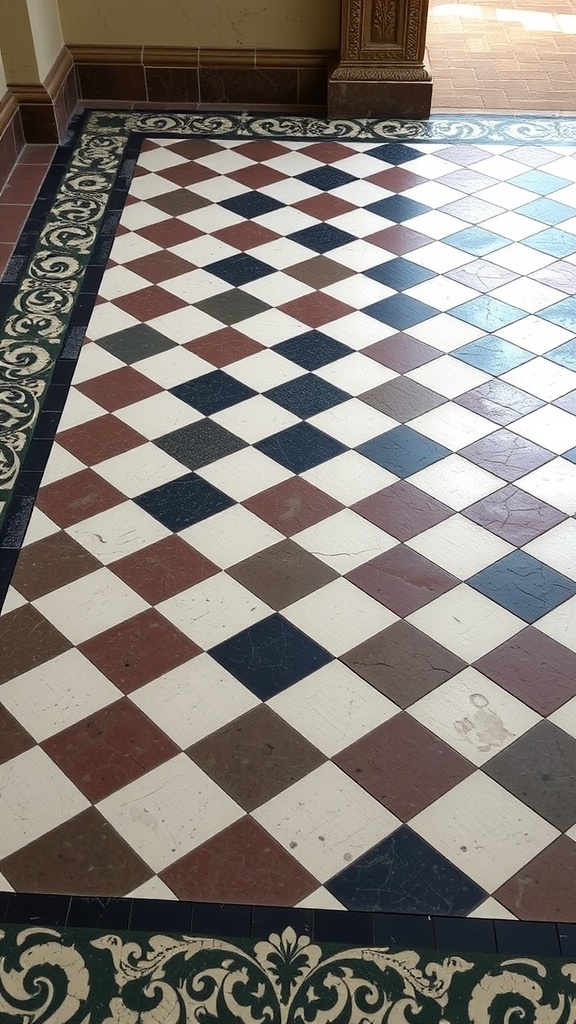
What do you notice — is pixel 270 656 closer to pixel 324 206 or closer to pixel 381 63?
pixel 324 206

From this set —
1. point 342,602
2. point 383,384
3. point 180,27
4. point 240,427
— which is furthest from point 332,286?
point 180,27

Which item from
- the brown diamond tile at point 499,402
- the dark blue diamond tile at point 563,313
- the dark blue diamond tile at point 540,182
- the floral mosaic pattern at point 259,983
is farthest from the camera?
the dark blue diamond tile at point 540,182

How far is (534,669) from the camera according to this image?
2924mm

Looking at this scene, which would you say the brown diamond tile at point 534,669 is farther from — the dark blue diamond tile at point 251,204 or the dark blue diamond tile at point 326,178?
the dark blue diamond tile at point 326,178

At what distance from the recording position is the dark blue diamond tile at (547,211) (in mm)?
5082

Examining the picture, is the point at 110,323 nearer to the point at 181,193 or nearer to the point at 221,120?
the point at 181,193

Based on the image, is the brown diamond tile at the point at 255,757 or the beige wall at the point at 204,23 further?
Answer: the beige wall at the point at 204,23

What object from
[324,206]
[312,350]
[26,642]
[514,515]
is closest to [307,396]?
[312,350]

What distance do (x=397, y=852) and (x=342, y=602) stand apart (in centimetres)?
80

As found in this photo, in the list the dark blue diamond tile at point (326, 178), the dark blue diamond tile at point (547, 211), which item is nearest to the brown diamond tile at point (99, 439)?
the dark blue diamond tile at point (326, 178)

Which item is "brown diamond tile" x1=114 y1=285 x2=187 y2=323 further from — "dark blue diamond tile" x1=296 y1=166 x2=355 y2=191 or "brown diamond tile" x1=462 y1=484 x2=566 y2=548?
"brown diamond tile" x1=462 y1=484 x2=566 y2=548

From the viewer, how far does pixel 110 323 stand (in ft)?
14.3

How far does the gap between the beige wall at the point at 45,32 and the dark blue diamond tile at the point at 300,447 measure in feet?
9.53

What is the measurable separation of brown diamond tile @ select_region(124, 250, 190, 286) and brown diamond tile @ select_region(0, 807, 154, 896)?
267 cm
